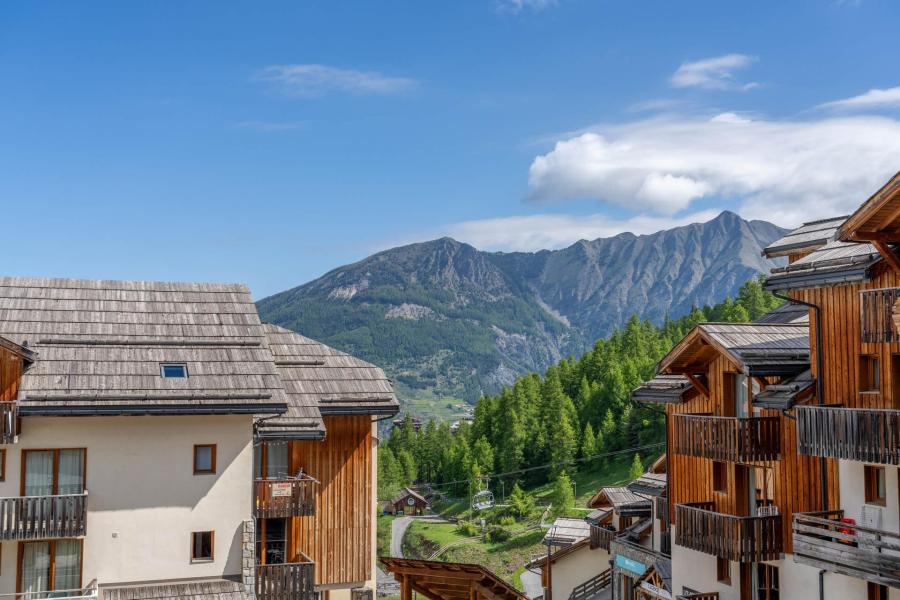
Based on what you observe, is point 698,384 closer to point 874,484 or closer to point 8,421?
point 874,484

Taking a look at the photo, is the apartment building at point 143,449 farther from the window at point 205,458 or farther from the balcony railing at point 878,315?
the balcony railing at point 878,315

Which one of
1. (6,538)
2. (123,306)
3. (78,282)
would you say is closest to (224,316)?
(123,306)

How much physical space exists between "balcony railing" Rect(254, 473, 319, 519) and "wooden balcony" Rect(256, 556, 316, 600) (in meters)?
1.42

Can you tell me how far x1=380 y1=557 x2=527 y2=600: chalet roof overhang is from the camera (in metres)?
26.5

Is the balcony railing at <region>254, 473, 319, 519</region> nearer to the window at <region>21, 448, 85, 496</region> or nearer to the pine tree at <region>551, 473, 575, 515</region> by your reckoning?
the window at <region>21, 448, 85, 496</region>

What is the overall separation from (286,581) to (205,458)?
386 centimetres

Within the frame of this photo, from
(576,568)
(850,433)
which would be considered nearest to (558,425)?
(576,568)

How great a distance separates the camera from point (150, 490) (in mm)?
21781

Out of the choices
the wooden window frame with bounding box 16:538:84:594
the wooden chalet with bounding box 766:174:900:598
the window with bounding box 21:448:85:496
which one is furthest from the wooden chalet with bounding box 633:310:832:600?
the window with bounding box 21:448:85:496

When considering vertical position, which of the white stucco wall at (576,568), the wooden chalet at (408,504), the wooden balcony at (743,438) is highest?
the wooden balcony at (743,438)

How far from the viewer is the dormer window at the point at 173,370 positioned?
2255 cm

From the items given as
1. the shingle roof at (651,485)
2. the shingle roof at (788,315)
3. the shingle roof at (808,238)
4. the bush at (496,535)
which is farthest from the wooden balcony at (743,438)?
the bush at (496,535)

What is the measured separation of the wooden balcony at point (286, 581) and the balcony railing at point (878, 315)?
47.7 feet

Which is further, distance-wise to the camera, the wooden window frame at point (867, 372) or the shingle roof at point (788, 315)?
the shingle roof at point (788, 315)
